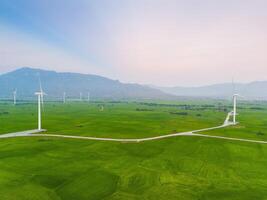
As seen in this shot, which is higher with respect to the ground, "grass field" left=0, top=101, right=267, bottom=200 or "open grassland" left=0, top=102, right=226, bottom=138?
"open grassland" left=0, top=102, right=226, bottom=138

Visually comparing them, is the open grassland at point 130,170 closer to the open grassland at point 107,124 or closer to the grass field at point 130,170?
Answer: the grass field at point 130,170

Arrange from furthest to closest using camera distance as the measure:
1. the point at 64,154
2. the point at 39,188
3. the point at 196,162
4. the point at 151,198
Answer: the point at 64,154 → the point at 196,162 → the point at 39,188 → the point at 151,198

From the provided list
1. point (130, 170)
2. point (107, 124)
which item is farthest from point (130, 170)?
point (107, 124)

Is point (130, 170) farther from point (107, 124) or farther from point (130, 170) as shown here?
point (107, 124)

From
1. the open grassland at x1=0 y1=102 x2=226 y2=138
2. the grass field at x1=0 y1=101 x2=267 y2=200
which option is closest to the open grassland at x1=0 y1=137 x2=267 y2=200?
the grass field at x1=0 y1=101 x2=267 y2=200

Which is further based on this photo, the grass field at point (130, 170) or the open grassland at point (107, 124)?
the open grassland at point (107, 124)

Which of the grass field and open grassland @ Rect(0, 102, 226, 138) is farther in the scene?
open grassland @ Rect(0, 102, 226, 138)

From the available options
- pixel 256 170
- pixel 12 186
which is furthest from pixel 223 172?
pixel 12 186

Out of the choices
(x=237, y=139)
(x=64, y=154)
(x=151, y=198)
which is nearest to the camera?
(x=151, y=198)

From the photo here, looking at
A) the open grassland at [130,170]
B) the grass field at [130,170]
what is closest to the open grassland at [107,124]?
the grass field at [130,170]

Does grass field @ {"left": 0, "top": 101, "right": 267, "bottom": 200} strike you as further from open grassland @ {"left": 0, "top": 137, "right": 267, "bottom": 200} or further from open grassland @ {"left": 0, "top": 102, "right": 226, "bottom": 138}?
open grassland @ {"left": 0, "top": 102, "right": 226, "bottom": 138}

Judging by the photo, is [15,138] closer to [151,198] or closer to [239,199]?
[151,198]
